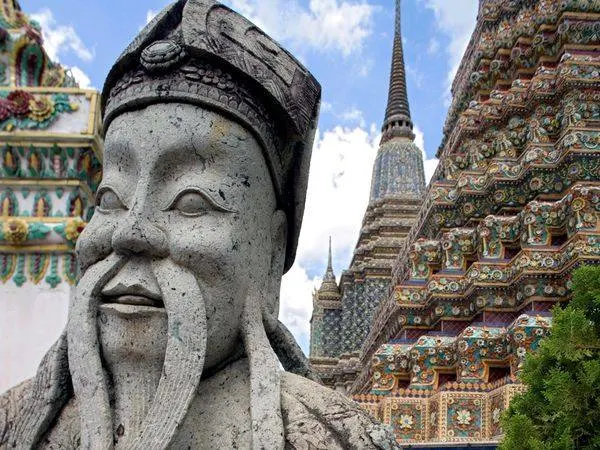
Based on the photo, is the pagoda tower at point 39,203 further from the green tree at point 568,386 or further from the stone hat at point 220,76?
the stone hat at point 220,76

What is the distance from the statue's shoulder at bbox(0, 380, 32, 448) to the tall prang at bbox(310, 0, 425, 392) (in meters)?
17.2

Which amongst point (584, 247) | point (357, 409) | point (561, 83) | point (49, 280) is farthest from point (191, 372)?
point (561, 83)

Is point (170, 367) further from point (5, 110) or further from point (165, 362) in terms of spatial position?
point (5, 110)

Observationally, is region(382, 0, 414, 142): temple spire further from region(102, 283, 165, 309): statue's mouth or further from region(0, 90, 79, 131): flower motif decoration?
region(102, 283, 165, 309): statue's mouth

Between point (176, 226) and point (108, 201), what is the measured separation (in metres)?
0.26

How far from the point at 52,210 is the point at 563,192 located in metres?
5.77

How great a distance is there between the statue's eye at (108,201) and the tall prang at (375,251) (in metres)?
17.3

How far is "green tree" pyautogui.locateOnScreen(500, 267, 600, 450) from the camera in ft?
13.6

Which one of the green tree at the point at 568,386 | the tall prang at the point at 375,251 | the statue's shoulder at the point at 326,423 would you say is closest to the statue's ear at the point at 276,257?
the statue's shoulder at the point at 326,423

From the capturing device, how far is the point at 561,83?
926 centimetres

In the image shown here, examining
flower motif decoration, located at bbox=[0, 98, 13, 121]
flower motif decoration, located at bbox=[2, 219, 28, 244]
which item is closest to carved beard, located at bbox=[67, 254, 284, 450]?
flower motif decoration, located at bbox=[2, 219, 28, 244]

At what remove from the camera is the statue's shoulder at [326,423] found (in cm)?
189

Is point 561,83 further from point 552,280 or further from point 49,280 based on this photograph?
point 49,280

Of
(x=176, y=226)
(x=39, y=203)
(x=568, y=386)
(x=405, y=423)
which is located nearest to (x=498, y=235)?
(x=405, y=423)
